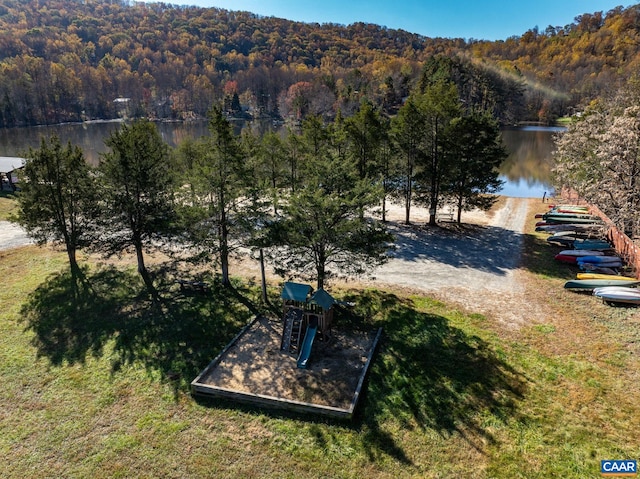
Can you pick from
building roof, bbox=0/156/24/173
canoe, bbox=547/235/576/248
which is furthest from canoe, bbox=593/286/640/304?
building roof, bbox=0/156/24/173

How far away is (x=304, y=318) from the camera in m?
13.8

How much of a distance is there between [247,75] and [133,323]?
498 ft

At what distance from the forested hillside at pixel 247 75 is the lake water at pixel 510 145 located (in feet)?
28.0

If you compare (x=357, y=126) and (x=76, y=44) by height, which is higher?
(x=76, y=44)

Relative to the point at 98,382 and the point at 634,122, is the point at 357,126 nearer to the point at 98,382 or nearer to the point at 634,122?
the point at 634,122

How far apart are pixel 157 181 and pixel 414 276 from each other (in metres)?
13.0

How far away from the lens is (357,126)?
26.3 metres

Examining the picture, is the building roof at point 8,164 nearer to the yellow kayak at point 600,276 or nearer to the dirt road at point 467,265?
the dirt road at point 467,265

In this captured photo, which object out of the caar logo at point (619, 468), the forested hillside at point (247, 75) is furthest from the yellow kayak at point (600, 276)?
the forested hillside at point (247, 75)

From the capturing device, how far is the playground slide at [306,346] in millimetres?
12531

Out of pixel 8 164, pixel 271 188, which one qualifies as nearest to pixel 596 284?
pixel 271 188

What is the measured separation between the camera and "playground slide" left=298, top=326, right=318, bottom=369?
1253 centimetres

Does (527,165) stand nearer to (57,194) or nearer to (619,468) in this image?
(619,468)

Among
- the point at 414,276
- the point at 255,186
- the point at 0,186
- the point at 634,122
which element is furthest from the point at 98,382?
the point at 0,186
